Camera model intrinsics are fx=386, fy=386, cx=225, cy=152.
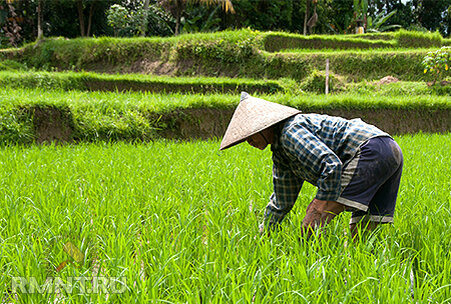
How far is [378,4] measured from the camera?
25.9m

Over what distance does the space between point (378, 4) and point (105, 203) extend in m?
28.1

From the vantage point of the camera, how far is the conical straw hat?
157 cm

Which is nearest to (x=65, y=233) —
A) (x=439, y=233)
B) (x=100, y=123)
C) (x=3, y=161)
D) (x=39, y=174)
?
(x=39, y=174)

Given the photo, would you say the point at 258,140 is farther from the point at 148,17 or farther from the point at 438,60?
the point at 148,17

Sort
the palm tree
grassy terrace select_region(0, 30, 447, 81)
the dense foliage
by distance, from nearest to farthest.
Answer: grassy terrace select_region(0, 30, 447, 81)
the palm tree
the dense foliage

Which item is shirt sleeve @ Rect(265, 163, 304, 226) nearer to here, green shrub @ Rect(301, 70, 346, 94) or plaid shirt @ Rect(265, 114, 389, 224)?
plaid shirt @ Rect(265, 114, 389, 224)

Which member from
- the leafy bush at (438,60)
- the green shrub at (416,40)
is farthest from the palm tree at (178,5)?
the leafy bush at (438,60)

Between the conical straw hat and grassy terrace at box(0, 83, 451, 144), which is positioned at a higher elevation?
the conical straw hat

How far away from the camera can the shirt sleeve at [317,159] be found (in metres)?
1.50

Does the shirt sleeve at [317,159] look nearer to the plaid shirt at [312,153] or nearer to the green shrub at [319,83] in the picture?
the plaid shirt at [312,153]

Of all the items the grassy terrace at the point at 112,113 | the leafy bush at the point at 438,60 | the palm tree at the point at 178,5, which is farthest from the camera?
the palm tree at the point at 178,5

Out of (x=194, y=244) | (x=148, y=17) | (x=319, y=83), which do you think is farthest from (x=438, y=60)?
(x=148, y=17)

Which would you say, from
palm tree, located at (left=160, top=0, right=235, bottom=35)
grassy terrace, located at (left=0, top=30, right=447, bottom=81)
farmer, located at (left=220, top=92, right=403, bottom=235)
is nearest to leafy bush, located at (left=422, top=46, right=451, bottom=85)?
grassy terrace, located at (left=0, top=30, right=447, bottom=81)

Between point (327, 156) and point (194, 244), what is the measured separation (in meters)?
0.67
